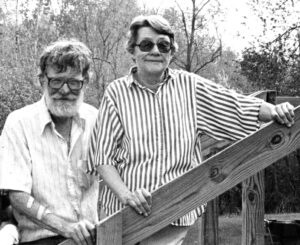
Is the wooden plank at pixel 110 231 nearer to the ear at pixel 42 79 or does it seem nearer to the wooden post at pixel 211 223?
the ear at pixel 42 79

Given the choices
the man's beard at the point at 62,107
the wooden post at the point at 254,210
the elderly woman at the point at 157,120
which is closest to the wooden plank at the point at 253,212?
the wooden post at the point at 254,210

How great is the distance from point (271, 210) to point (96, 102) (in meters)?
7.21

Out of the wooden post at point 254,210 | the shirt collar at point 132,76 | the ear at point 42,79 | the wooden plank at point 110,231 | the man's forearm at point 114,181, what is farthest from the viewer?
the wooden post at point 254,210

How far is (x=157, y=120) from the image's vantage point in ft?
10.5

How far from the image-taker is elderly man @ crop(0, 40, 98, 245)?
10.5 ft

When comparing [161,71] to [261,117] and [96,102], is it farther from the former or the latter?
[96,102]

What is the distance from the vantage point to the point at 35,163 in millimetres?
3246

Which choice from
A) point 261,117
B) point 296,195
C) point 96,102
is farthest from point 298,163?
point 261,117

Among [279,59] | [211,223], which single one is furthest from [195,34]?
[211,223]

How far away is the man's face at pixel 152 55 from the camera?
3.29 meters

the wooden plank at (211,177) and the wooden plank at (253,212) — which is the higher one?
the wooden plank at (211,177)

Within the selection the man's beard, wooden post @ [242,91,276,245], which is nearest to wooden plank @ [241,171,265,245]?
wooden post @ [242,91,276,245]

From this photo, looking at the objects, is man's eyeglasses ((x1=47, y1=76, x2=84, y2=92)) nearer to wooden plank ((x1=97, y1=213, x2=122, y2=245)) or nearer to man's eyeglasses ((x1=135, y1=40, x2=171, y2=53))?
man's eyeglasses ((x1=135, y1=40, x2=171, y2=53))

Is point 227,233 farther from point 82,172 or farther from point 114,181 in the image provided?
point 114,181
